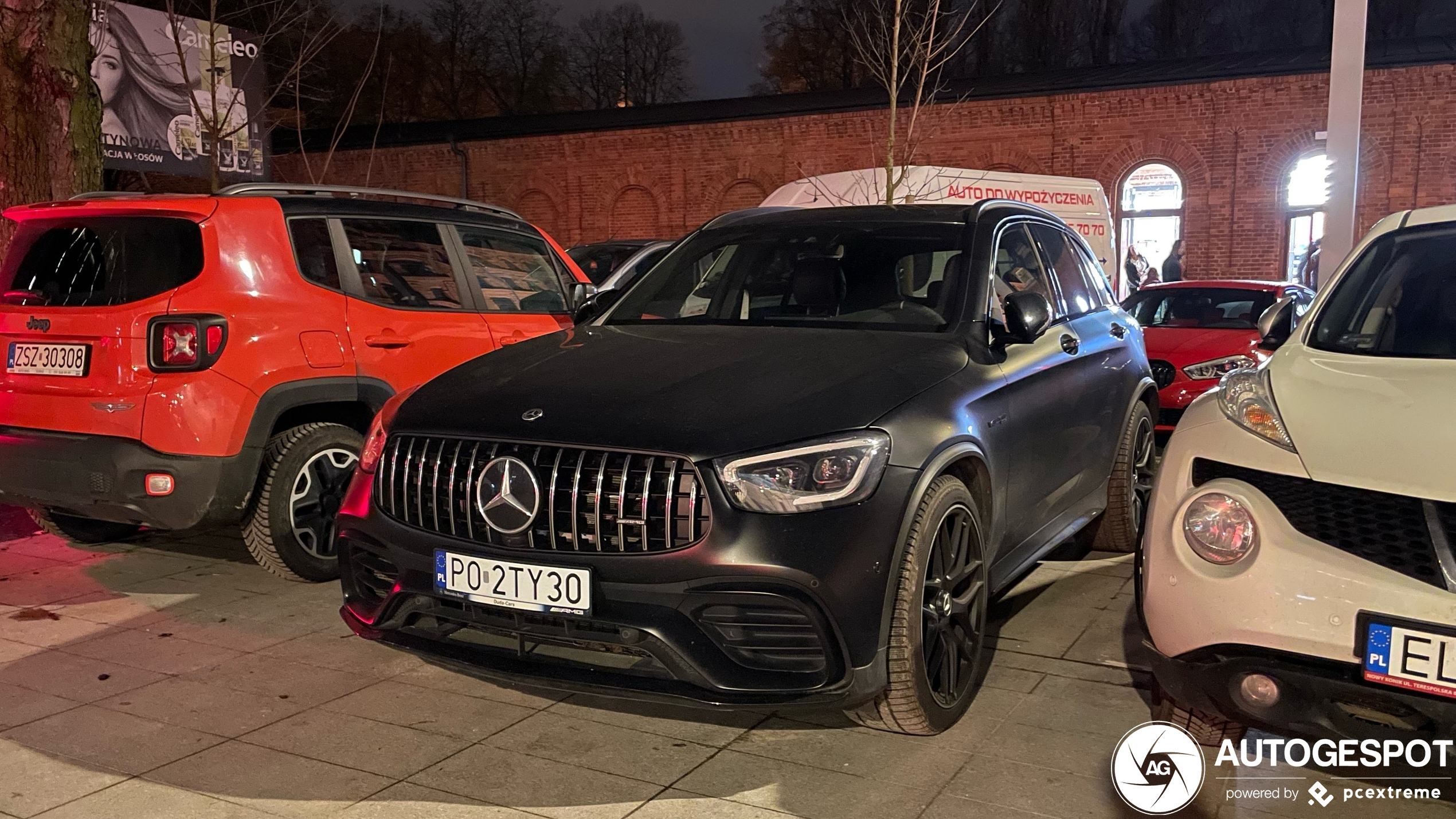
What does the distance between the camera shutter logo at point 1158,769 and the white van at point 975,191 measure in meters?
14.1

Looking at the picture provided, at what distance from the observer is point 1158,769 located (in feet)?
10.6

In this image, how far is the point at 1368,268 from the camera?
407 cm

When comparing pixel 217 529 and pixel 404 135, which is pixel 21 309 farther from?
pixel 404 135

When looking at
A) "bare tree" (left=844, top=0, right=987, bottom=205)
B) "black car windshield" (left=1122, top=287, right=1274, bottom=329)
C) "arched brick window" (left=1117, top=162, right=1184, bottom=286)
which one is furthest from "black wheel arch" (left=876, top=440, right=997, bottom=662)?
"arched brick window" (left=1117, top=162, right=1184, bottom=286)

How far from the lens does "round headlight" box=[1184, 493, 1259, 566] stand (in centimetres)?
283

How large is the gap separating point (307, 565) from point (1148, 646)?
3.72 metres

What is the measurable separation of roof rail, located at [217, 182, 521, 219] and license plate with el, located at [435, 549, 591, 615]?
2737mm

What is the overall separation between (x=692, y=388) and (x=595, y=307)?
178cm

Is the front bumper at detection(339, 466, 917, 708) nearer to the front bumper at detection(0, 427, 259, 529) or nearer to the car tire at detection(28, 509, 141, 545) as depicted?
the front bumper at detection(0, 427, 259, 529)

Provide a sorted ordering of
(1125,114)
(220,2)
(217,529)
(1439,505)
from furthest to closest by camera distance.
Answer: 1. (220,2)
2. (1125,114)
3. (217,529)
4. (1439,505)

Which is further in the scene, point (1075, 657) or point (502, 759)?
point (1075, 657)

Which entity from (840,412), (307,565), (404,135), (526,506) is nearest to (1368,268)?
(840,412)

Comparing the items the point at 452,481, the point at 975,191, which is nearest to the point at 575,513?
the point at 452,481

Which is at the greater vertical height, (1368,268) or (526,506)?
(1368,268)
